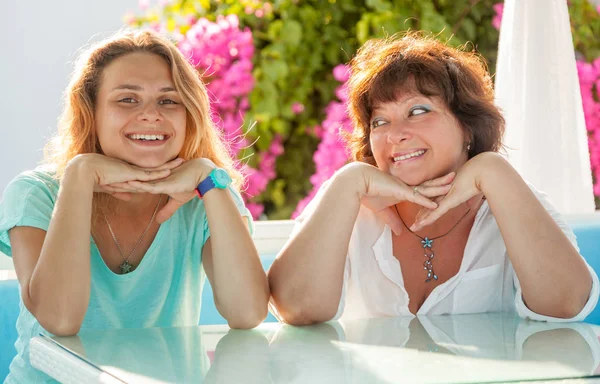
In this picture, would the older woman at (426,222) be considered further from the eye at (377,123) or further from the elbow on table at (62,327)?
the elbow on table at (62,327)

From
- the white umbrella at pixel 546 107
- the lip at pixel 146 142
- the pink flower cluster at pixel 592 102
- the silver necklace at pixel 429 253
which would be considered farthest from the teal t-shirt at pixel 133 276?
the pink flower cluster at pixel 592 102

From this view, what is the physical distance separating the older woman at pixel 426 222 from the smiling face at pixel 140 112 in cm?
35

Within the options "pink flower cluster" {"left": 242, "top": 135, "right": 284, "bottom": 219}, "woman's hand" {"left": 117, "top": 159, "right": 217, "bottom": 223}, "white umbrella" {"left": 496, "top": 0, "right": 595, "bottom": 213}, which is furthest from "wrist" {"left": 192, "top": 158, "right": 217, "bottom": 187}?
"pink flower cluster" {"left": 242, "top": 135, "right": 284, "bottom": 219}

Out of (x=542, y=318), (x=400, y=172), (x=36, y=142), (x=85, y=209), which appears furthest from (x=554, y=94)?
(x=36, y=142)

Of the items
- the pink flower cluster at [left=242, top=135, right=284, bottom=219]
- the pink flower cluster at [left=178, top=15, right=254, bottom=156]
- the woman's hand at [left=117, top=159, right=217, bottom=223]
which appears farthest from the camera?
the pink flower cluster at [left=242, top=135, right=284, bottom=219]

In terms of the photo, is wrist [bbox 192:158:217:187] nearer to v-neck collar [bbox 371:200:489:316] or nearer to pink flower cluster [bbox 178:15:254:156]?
v-neck collar [bbox 371:200:489:316]

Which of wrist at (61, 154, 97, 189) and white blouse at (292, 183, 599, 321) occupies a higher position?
wrist at (61, 154, 97, 189)

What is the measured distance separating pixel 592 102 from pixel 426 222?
8.42 feet

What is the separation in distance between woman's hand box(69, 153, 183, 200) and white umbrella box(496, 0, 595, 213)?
1.34 metres

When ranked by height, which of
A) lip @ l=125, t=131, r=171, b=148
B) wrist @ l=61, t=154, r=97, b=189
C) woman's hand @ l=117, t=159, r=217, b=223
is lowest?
woman's hand @ l=117, t=159, r=217, b=223

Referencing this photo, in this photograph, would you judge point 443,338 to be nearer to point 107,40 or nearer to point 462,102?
point 462,102

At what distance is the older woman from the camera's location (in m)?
1.70

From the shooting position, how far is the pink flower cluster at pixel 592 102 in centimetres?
407

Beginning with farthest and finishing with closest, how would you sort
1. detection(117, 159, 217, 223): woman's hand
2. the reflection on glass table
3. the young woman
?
detection(117, 159, 217, 223): woman's hand → the young woman → the reflection on glass table
